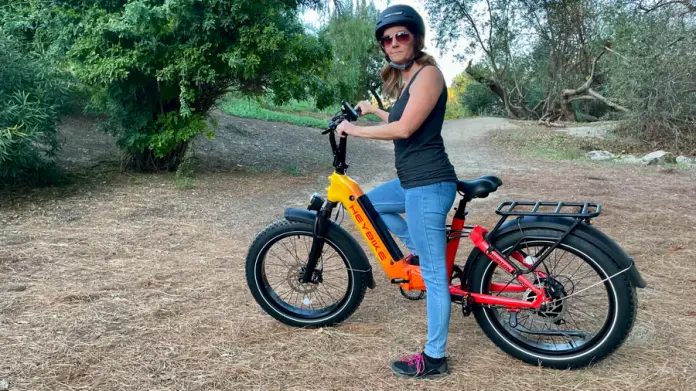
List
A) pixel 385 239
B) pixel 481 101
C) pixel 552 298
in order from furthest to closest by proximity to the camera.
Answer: pixel 481 101 < pixel 385 239 < pixel 552 298

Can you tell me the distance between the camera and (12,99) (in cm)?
598

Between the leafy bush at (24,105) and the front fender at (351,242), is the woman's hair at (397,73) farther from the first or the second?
the leafy bush at (24,105)

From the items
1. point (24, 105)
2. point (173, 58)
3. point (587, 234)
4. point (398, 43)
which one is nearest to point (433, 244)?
point (587, 234)

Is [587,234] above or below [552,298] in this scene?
above

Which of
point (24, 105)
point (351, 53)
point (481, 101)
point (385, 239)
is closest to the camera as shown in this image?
point (385, 239)

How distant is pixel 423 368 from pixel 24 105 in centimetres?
539

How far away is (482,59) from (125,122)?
18497 millimetres

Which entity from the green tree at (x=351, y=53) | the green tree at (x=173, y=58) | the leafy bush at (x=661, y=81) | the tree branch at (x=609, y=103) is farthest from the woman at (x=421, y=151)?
the tree branch at (x=609, y=103)

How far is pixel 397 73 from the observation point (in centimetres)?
276

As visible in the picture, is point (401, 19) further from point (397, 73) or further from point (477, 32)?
point (477, 32)

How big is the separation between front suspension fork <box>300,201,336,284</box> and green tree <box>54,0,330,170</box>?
443cm

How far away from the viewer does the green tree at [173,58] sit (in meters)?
6.79

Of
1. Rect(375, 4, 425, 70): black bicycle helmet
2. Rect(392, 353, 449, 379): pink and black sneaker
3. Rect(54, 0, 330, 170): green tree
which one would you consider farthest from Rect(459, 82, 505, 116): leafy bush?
Rect(392, 353, 449, 379): pink and black sneaker

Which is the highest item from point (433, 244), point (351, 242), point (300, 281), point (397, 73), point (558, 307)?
point (397, 73)
